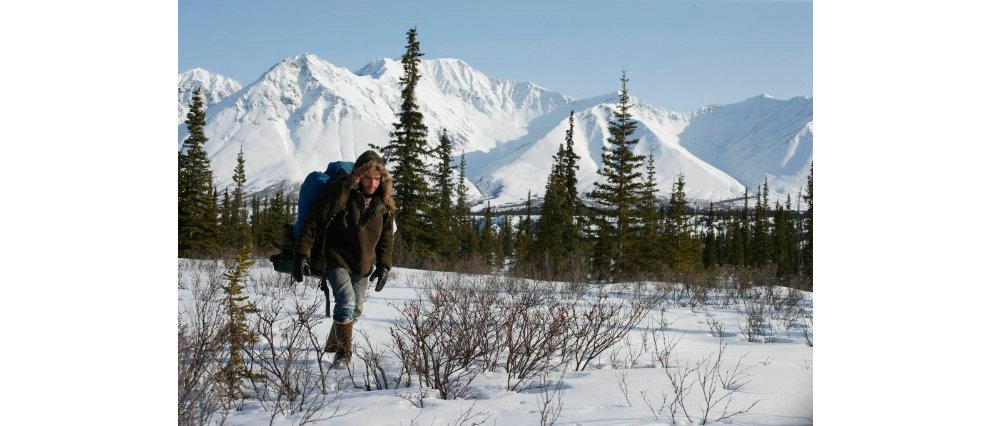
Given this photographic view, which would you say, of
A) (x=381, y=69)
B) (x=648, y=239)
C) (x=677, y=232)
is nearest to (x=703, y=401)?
(x=381, y=69)

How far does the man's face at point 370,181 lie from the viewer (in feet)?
10.7

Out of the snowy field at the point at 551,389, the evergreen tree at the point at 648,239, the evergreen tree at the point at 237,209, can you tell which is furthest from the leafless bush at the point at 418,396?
the evergreen tree at the point at 648,239

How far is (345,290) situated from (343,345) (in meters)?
0.35

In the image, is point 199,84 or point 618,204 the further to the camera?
point 618,204

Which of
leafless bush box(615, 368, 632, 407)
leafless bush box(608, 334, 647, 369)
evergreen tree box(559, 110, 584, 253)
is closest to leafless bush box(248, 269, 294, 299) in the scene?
leafless bush box(608, 334, 647, 369)

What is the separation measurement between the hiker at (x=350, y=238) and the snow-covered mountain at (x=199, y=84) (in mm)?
1018

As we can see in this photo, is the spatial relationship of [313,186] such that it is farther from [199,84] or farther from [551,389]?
[551,389]

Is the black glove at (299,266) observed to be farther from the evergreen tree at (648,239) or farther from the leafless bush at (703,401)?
the evergreen tree at (648,239)

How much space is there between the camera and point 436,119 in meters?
9.78

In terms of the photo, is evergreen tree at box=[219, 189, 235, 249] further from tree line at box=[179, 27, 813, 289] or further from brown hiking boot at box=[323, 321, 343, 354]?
brown hiking boot at box=[323, 321, 343, 354]

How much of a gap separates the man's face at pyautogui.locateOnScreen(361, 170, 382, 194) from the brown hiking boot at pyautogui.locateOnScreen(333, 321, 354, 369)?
0.76m

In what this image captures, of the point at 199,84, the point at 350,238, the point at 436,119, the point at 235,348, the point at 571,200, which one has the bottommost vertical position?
the point at 235,348
